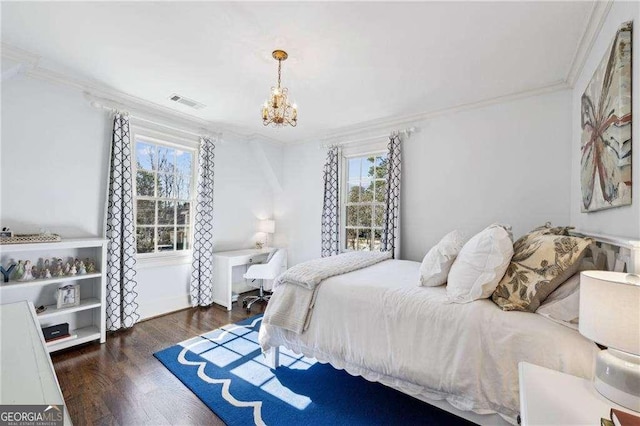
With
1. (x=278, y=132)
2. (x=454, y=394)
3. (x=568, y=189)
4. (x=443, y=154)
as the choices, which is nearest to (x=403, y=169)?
→ (x=443, y=154)

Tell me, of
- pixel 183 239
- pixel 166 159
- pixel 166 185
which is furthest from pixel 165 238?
pixel 166 159

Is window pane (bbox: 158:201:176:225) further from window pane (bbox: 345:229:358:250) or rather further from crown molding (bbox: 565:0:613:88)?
crown molding (bbox: 565:0:613:88)

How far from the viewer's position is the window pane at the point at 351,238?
4.21 m

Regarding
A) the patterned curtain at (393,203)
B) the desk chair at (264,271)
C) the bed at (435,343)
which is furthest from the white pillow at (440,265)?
the desk chair at (264,271)

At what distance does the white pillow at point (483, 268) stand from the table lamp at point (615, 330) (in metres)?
0.57

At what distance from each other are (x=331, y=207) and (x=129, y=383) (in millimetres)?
3015

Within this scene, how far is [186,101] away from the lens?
320 cm

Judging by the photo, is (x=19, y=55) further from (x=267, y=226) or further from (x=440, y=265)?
(x=440, y=265)

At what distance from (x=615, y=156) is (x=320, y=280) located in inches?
75.9

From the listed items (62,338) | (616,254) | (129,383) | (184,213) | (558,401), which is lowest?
(129,383)

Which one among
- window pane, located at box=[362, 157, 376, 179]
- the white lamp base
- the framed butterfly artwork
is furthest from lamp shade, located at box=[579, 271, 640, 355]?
window pane, located at box=[362, 157, 376, 179]

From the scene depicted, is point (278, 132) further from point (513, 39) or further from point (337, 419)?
point (337, 419)

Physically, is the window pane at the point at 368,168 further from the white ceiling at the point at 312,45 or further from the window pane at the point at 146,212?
the window pane at the point at 146,212

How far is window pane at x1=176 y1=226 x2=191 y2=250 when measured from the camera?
12.5 ft
